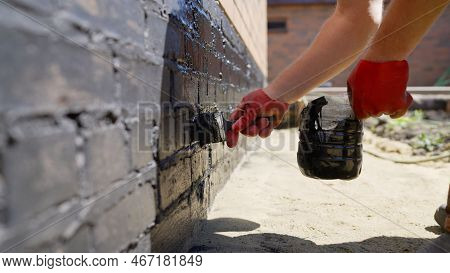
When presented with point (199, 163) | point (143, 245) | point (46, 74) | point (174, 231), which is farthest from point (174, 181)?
point (46, 74)

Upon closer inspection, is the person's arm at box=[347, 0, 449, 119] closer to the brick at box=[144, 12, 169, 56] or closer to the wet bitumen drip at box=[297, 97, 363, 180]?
the wet bitumen drip at box=[297, 97, 363, 180]

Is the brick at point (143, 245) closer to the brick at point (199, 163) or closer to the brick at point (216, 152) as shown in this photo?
the brick at point (199, 163)

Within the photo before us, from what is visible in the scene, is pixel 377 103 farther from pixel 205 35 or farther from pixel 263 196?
pixel 263 196

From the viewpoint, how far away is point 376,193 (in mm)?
2551

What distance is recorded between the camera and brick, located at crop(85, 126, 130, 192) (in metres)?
0.76

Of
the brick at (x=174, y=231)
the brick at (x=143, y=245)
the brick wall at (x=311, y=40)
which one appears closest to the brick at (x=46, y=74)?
the brick at (x=143, y=245)

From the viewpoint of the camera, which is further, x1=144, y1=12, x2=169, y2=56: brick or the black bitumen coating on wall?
the black bitumen coating on wall

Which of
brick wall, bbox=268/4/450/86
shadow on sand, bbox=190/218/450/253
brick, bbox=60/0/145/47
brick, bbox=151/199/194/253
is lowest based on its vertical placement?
shadow on sand, bbox=190/218/450/253

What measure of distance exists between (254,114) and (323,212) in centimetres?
74

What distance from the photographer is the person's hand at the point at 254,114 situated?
1717mm

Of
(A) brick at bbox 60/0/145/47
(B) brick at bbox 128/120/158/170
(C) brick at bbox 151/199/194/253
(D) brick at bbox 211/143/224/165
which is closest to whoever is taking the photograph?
(A) brick at bbox 60/0/145/47

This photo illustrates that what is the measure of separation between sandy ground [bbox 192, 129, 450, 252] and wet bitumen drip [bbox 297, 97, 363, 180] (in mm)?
289

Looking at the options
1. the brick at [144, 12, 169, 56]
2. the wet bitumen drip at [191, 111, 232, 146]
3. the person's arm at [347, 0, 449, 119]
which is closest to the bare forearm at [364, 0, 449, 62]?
the person's arm at [347, 0, 449, 119]
